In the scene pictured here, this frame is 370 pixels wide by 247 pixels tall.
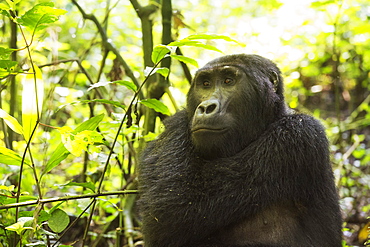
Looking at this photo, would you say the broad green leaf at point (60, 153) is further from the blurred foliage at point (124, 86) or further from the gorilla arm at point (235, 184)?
the gorilla arm at point (235, 184)

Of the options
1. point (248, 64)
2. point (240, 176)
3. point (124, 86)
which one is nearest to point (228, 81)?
point (248, 64)

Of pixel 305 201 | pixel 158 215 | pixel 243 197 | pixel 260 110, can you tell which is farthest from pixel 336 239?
pixel 158 215

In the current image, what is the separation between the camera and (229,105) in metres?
3.10

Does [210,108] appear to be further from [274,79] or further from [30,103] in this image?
[30,103]

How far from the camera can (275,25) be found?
7.24m

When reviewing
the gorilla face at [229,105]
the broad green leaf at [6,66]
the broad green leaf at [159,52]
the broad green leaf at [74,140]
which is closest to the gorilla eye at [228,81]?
the gorilla face at [229,105]

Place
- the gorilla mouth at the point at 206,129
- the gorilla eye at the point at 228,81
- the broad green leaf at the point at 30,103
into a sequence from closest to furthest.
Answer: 1. the broad green leaf at the point at 30,103
2. the gorilla mouth at the point at 206,129
3. the gorilla eye at the point at 228,81

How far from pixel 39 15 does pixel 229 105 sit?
1.48m

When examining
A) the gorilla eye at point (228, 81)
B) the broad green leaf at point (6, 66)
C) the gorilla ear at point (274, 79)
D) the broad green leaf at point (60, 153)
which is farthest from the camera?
the gorilla ear at point (274, 79)

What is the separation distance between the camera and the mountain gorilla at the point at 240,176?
8.97ft

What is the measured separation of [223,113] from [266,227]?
0.87 metres

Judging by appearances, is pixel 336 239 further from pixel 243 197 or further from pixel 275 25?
pixel 275 25

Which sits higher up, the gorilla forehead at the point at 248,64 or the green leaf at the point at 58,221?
the gorilla forehead at the point at 248,64

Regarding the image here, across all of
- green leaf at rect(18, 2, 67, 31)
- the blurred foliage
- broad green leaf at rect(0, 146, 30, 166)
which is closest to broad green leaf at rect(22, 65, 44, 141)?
the blurred foliage
